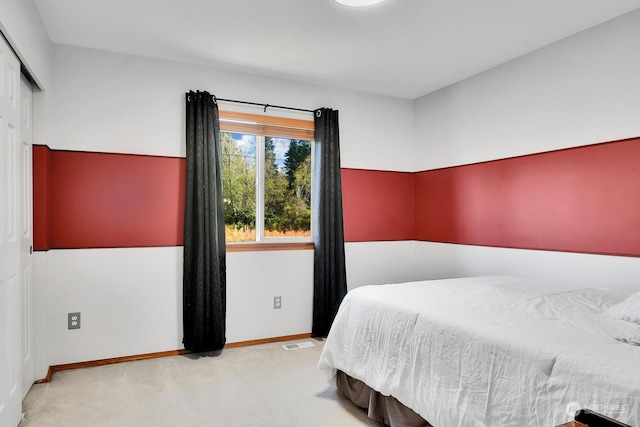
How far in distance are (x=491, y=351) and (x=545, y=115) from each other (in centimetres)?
236

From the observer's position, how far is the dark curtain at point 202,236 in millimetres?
3490

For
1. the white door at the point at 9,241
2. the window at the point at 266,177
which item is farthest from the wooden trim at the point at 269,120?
the white door at the point at 9,241

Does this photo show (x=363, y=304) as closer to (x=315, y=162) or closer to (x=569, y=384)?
(x=569, y=384)

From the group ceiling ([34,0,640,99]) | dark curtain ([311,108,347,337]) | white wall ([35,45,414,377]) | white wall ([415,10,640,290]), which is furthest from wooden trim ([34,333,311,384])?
ceiling ([34,0,640,99])

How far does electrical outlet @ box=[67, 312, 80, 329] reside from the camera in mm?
3213

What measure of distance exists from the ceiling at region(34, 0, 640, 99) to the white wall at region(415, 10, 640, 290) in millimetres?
160

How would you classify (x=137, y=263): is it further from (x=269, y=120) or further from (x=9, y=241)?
(x=269, y=120)

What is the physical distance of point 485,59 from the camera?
139 inches

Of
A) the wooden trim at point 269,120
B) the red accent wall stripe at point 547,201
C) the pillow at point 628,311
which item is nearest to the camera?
the pillow at point 628,311

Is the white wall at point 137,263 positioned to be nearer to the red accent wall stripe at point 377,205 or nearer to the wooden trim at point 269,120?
the wooden trim at point 269,120

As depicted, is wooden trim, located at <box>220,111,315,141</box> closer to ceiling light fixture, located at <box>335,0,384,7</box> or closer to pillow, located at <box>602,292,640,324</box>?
ceiling light fixture, located at <box>335,0,384,7</box>

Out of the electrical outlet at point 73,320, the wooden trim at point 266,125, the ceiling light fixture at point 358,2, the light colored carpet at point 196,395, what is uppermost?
the ceiling light fixture at point 358,2

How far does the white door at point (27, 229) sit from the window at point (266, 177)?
1497mm

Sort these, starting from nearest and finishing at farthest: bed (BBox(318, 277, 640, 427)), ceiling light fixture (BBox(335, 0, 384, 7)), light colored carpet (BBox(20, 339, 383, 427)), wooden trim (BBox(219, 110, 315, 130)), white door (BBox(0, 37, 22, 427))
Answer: bed (BBox(318, 277, 640, 427)), white door (BBox(0, 37, 22, 427)), light colored carpet (BBox(20, 339, 383, 427)), ceiling light fixture (BBox(335, 0, 384, 7)), wooden trim (BBox(219, 110, 315, 130))
